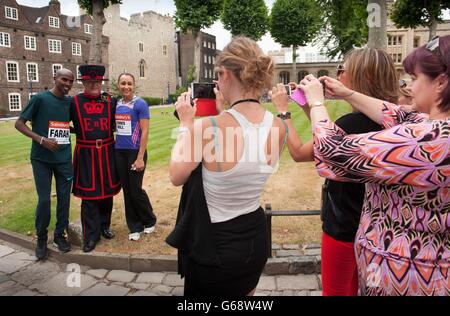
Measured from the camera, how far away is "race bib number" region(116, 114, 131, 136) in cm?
512

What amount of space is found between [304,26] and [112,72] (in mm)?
28788

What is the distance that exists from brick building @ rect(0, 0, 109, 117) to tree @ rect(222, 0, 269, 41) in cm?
1694

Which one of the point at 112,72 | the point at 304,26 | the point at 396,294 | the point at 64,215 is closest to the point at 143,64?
the point at 112,72

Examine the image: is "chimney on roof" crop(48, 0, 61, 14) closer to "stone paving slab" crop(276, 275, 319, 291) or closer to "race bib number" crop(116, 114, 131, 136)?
"race bib number" crop(116, 114, 131, 136)

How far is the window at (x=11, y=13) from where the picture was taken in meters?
39.7

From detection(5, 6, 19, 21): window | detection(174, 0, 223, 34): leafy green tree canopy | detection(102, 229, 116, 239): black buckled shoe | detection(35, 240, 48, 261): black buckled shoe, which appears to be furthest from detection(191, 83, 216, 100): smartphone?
detection(5, 6, 19, 21): window

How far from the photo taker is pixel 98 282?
4219mm

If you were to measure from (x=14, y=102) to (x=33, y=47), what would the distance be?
7.05 meters

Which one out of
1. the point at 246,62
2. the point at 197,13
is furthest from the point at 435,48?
the point at 197,13

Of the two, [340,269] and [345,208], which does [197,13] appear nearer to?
[345,208]

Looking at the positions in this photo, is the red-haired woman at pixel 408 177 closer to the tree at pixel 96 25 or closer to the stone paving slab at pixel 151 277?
the stone paving slab at pixel 151 277
